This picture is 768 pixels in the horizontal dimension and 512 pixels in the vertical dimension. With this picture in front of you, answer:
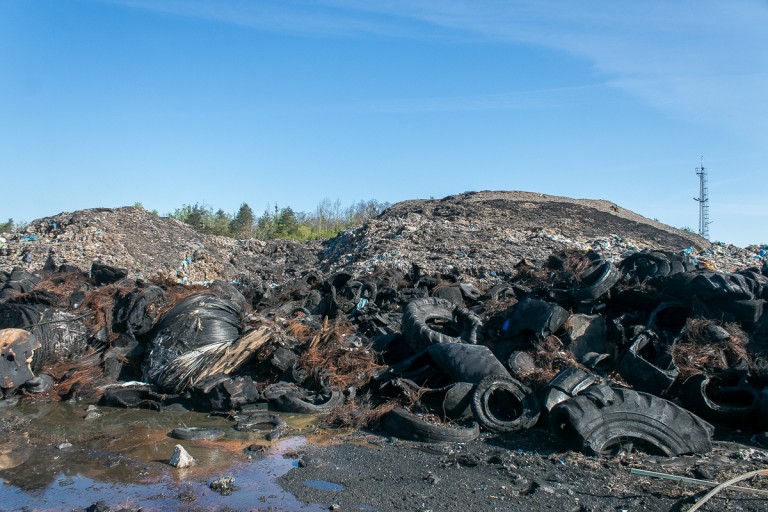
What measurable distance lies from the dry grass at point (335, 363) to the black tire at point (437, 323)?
59 centimetres

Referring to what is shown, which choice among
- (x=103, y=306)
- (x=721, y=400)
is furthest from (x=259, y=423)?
(x=721, y=400)

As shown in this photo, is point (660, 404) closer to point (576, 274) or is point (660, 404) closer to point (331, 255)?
point (576, 274)

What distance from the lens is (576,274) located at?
8.55 metres

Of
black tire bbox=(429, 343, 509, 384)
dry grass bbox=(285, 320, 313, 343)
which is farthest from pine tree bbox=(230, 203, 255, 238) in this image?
black tire bbox=(429, 343, 509, 384)

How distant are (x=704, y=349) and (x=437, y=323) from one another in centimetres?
338

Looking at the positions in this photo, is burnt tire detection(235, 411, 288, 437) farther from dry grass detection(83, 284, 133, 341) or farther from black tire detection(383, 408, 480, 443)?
dry grass detection(83, 284, 133, 341)

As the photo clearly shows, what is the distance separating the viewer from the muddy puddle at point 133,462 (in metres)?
4.30

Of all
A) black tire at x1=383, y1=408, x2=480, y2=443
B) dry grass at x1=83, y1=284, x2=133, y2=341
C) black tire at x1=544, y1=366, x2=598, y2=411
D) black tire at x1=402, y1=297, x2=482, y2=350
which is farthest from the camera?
dry grass at x1=83, y1=284, x2=133, y2=341

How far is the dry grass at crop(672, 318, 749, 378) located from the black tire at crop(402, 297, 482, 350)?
7.88 ft

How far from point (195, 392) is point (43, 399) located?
1.98 meters

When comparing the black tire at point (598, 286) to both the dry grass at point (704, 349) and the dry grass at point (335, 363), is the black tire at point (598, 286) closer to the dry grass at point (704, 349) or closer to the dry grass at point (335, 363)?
the dry grass at point (704, 349)

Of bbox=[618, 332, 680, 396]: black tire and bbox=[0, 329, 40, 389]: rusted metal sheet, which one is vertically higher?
bbox=[618, 332, 680, 396]: black tire

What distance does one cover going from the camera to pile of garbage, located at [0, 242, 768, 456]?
18.9 feet

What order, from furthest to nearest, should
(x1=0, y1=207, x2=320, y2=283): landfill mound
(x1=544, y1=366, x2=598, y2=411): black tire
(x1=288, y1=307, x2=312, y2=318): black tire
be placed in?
(x1=0, y1=207, x2=320, y2=283): landfill mound → (x1=288, y1=307, x2=312, y2=318): black tire → (x1=544, y1=366, x2=598, y2=411): black tire
